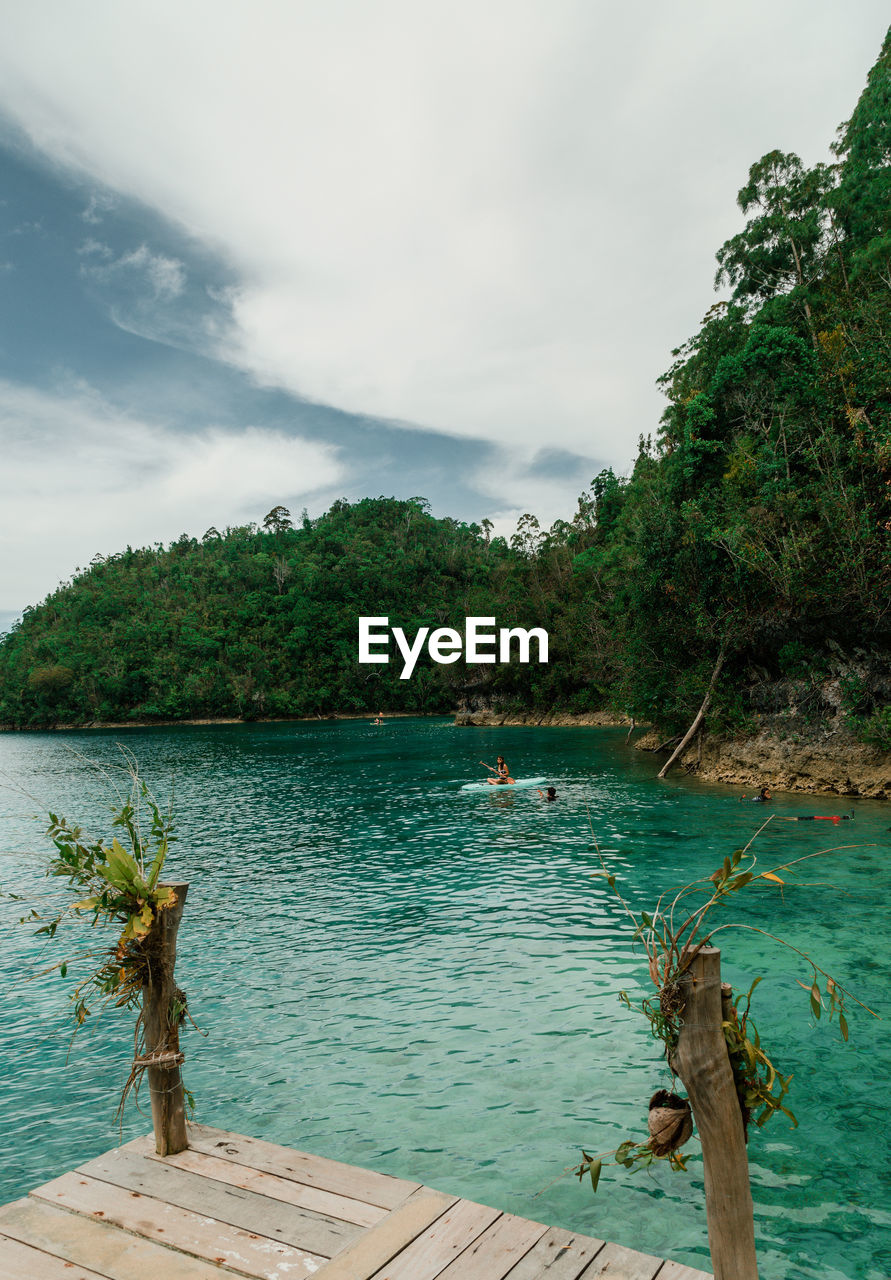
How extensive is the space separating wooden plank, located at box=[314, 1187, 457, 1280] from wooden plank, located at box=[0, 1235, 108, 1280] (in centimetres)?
121

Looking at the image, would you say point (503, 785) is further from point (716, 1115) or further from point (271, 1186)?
point (716, 1115)

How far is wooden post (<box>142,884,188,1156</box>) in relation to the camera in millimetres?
4805

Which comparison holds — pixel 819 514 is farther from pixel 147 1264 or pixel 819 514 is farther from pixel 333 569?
pixel 333 569

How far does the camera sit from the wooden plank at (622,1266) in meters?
3.42

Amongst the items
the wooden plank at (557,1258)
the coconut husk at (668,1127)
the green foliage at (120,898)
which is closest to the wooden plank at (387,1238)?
the wooden plank at (557,1258)

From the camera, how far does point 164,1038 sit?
4.89m

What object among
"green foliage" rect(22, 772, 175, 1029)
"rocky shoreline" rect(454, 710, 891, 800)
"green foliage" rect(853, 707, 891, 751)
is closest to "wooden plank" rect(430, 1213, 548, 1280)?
"green foliage" rect(22, 772, 175, 1029)

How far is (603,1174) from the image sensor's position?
20.7ft

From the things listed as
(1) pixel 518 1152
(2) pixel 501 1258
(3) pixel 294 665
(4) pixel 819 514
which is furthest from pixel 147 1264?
(3) pixel 294 665

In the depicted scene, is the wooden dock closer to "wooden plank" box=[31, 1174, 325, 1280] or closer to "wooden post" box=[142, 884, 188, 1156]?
"wooden plank" box=[31, 1174, 325, 1280]

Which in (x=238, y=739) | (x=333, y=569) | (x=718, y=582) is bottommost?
(x=238, y=739)

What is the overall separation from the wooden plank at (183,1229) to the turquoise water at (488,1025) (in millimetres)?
2019

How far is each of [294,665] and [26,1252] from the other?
106 meters

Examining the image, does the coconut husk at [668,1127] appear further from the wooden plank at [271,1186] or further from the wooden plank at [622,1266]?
the wooden plank at [271,1186]
